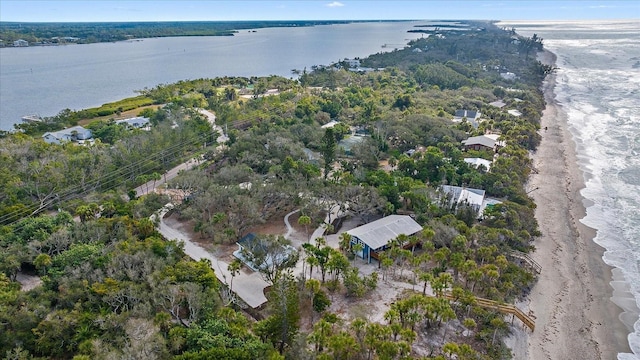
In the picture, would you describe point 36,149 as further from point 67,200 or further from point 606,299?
point 606,299

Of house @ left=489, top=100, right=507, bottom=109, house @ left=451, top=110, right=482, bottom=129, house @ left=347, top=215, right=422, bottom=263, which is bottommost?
house @ left=489, top=100, right=507, bottom=109

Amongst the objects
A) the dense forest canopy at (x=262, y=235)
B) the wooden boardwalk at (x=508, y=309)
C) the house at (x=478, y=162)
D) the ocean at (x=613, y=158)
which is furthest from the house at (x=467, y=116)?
the wooden boardwalk at (x=508, y=309)

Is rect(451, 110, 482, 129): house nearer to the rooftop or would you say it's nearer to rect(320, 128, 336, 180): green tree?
rect(320, 128, 336, 180): green tree

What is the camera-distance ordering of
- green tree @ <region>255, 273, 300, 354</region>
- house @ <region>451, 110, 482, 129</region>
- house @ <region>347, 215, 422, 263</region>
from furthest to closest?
house @ <region>451, 110, 482, 129</region>, house @ <region>347, 215, 422, 263</region>, green tree @ <region>255, 273, 300, 354</region>

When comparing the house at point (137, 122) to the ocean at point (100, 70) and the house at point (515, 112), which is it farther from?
the house at point (515, 112)

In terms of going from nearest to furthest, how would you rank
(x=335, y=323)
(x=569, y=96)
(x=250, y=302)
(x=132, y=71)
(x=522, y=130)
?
(x=335, y=323) → (x=250, y=302) → (x=522, y=130) → (x=569, y=96) → (x=132, y=71)

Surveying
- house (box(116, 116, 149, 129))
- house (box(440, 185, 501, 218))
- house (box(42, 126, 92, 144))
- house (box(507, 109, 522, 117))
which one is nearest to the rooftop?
house (box(440, 185, 501, 218))

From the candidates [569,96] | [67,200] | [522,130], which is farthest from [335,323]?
[569,96]
